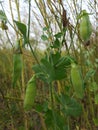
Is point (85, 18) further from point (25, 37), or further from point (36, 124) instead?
point (36, 124)

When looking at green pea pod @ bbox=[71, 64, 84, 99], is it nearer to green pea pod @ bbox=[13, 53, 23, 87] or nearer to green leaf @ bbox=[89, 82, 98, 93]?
green pea pod @ bbox=[13, 53, 23, 87]

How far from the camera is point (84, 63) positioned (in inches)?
58.7

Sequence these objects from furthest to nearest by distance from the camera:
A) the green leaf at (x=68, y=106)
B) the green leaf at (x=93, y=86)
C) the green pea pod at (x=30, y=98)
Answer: the green leaf at (x=93, y=86) < the green leaf at (x=68, y=106) < the green pea pod at (x=30, y=98)

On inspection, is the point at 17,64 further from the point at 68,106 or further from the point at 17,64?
the point at 68,106

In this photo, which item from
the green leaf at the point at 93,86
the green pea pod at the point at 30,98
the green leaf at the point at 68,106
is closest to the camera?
the green pea pod at the point at 30,98

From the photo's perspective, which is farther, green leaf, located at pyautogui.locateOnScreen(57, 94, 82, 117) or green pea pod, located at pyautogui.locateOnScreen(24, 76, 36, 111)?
green leaf, located at pyautogui.locateOnScreen(57, 94, 82, 117)

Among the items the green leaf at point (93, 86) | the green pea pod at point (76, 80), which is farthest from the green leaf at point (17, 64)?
the green leaf at point (93, 86)

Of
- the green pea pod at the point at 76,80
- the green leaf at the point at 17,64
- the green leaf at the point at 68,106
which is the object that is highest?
the green leaf at the point at 17,64

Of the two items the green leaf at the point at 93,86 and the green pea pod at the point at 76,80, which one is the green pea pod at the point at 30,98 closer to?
the green pea pod at the point at 76,80

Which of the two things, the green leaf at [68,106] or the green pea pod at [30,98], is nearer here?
the green pea pod at [30,98]

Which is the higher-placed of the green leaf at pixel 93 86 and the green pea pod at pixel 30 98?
the green leaf at pixel 93 86

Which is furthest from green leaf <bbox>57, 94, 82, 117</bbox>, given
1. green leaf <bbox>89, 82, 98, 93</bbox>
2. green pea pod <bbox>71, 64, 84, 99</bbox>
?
green leaf <bbox>89, 82, 98, 93</bbox>

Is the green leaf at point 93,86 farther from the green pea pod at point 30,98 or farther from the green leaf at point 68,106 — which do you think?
the green pea pod at point 30,98

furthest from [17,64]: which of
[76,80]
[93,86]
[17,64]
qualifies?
[93,86]
